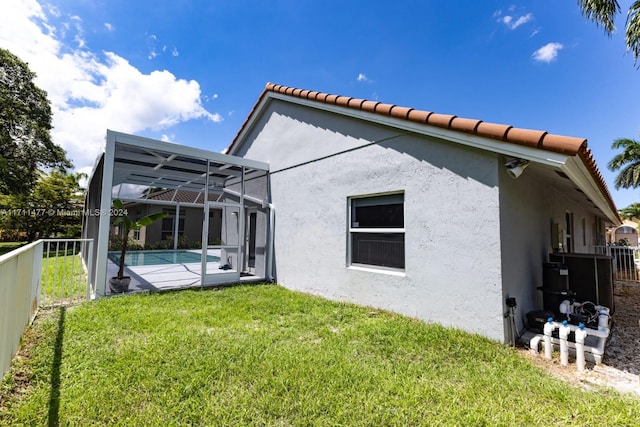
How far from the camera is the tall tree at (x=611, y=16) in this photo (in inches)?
336

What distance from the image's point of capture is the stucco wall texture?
4602mm

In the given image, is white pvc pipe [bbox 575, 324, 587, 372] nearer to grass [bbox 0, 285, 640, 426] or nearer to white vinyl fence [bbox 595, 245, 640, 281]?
grass [bbox 0, 285, 640, 426]

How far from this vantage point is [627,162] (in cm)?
2603

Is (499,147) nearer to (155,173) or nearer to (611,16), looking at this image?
(611,16)

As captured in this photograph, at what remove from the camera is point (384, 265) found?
621 centimetres

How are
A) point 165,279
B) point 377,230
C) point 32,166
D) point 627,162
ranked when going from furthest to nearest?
point 627,162 → point 32,166 → point 165,279 → point 377,230

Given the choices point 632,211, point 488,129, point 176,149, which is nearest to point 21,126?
point 176,149

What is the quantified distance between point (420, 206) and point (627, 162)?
114ft

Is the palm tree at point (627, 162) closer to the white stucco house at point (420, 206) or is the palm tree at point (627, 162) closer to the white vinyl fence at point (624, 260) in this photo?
the white vinyl fence at point (624, 260)

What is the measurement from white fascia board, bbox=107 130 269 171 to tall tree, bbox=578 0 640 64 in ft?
38.5

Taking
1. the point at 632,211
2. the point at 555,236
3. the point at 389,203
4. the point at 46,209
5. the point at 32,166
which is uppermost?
the point at 32,166

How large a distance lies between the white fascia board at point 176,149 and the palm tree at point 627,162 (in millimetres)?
34653

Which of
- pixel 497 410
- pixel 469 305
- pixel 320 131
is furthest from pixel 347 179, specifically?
pixel 497 410

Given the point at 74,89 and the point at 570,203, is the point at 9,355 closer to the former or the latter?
the point at 74,89
